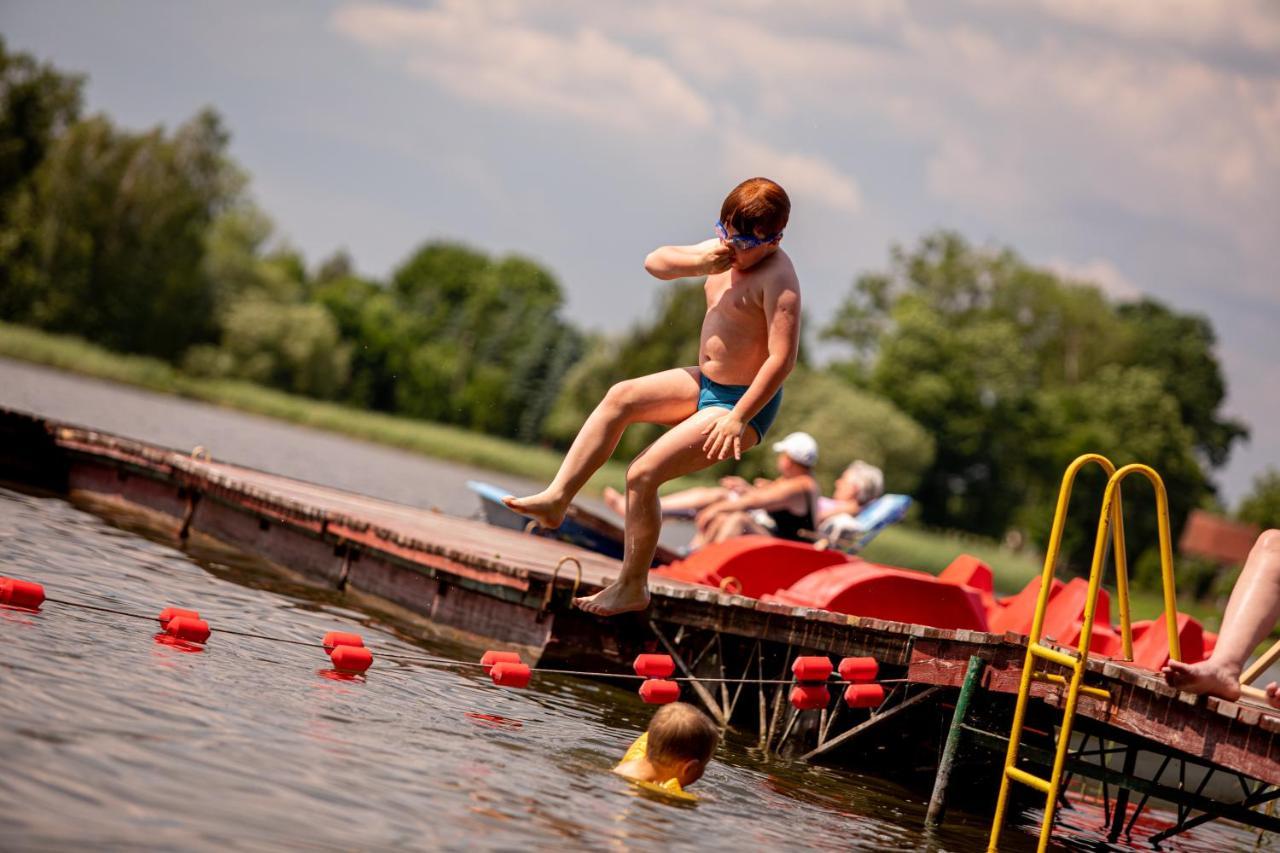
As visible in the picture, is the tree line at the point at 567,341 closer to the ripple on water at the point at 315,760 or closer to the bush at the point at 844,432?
the bush at the point at 844,432

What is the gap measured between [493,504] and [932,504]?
7014cm

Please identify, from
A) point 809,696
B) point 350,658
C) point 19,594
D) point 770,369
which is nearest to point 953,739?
point 809,696

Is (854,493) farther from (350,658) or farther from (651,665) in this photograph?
(350,658)

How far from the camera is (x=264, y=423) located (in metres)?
60.9

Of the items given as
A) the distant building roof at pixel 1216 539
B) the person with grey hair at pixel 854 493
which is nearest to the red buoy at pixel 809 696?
the person with grey hair at pixel 854 493

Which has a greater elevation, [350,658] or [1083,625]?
[1083,625]

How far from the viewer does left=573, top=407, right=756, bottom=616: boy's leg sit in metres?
7.46

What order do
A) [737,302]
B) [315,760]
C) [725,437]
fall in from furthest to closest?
[737,302], [725,437], [315,760]

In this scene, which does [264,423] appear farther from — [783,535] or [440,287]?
[440,287]

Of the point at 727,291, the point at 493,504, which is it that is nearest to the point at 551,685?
the point at 727,291

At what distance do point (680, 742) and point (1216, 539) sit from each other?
83.8 metres

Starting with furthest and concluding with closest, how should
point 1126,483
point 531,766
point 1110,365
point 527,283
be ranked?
point 527,283 < point 1110,365 < point 1126,483 < point 531,766

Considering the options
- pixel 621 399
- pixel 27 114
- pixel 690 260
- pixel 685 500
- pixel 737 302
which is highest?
pixel 27 114

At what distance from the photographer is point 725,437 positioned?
7.23 meters
